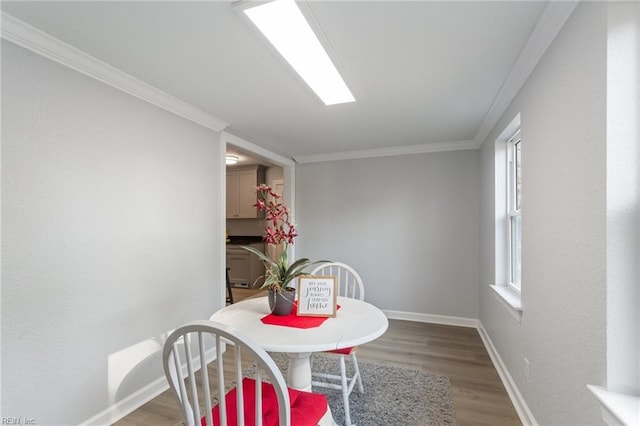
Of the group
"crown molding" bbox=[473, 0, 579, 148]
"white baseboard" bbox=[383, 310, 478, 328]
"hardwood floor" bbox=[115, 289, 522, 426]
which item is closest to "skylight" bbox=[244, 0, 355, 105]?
"crown molding" bbox=[473, 0, 579, 148]

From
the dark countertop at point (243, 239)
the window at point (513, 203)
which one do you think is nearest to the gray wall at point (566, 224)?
the window at point (513, 203)

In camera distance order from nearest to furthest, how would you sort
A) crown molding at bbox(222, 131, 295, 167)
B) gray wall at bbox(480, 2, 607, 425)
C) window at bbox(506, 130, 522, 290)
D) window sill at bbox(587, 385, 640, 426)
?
window sill at bbox(587, 385, 640, 426) < gray wall at bbox(480, 2, 607, 425) < window at bbox(506, 130, 522, 290) < crown molding at bbox(222, 131, 295, 167)

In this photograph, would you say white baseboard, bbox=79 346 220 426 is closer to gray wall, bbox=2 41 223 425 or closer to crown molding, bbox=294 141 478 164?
gray wall, bbox=2 41 223 425

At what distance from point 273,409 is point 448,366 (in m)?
2.04

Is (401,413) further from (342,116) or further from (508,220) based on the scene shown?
(342,116)

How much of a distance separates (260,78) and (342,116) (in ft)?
3.24

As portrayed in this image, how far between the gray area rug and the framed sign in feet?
2.65

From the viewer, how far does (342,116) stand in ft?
9.20

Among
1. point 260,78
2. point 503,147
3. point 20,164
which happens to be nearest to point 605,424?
point 503,147

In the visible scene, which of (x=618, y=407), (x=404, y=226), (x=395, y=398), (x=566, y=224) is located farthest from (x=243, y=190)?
(x=618, y=407)

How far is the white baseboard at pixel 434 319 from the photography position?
12.1 feet

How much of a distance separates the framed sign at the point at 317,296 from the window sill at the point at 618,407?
1.12 meters

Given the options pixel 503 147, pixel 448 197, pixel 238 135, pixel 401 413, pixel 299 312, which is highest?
pixel 238 135

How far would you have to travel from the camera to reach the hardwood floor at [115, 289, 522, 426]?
1966 millimetres
